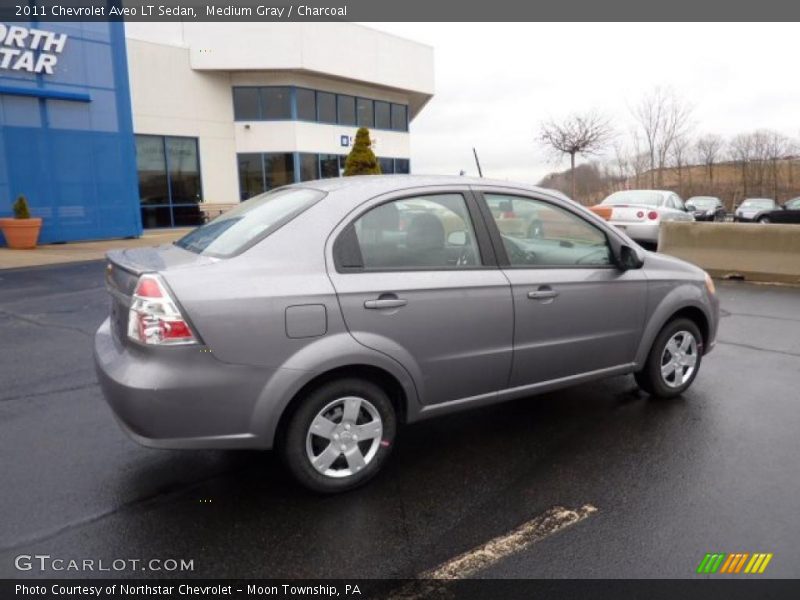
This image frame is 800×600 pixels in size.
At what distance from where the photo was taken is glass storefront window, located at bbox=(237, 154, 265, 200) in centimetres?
2503

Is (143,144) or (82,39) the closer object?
(82,39)

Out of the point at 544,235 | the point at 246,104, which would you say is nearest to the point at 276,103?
the point at 246,104

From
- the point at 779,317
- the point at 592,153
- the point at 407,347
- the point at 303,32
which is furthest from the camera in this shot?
the point at 592,153

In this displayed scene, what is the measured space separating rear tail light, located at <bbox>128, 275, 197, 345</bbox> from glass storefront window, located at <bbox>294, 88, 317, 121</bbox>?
23.6 meters

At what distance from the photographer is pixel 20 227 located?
15297 millimetres

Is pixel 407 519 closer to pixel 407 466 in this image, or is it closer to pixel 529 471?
pixel 407 466

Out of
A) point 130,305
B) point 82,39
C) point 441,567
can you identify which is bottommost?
point 441,567

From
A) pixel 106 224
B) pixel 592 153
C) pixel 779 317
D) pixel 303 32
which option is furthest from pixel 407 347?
pixel 592 153

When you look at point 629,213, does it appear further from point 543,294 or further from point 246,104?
point 246,104

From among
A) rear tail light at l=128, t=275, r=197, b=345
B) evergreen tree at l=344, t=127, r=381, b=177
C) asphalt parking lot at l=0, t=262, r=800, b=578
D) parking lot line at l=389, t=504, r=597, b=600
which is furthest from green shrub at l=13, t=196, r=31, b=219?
parking lot line at l=389, t=504, r=597, b=600

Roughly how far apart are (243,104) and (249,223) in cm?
2338

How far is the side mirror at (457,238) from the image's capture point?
360 cm

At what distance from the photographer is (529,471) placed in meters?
3.50

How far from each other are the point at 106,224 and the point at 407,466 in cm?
1687
